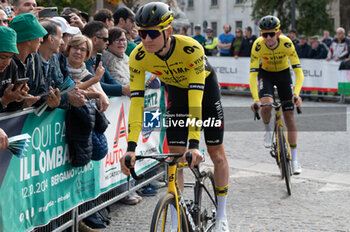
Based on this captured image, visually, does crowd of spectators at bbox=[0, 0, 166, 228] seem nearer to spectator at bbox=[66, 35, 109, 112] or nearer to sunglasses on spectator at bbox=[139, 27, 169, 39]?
spectator at bbox=[66, 35, 109, 112]

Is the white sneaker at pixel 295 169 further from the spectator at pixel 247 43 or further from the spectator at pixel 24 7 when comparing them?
the spectator at pixel 247 43

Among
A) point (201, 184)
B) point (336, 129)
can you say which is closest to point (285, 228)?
point (201, 184)

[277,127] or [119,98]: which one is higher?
[119,98]

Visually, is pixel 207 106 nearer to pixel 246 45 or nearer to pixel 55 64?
pixel 55 64

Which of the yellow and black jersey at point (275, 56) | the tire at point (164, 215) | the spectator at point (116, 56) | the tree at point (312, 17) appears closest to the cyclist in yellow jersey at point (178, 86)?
the tire at point (164, 215)

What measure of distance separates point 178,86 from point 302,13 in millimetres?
37114

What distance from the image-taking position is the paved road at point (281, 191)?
6.18 metres

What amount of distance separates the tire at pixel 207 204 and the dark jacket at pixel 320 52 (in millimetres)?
14465

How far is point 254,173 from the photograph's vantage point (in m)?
8.60

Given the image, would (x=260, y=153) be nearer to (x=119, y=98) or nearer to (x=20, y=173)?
(x=119, y=98)

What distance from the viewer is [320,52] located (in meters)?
18.9

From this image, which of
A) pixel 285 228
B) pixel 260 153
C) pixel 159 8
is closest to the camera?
pixel 159 8

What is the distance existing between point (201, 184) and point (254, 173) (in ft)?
12.3

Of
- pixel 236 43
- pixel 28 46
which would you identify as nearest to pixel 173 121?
pixel 28 46
